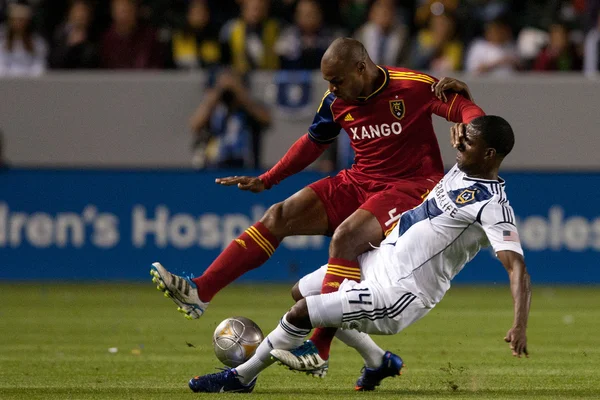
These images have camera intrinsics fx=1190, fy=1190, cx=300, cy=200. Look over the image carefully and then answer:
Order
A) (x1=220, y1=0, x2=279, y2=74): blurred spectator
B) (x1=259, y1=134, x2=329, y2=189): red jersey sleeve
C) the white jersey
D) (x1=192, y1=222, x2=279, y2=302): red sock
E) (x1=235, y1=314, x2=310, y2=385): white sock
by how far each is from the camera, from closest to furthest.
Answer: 1. the white jersey
2. (x1=235, y1=314, x2=310, y2=385): white sock
3. (x1=192, y1=222, x2=279, y2=302): red sock
4. (x1=259, y1=134, x2=329, y2=189): red jersey sleeve
5. (x1=220, y1=0, x2=279, y2=74): blurred spectator

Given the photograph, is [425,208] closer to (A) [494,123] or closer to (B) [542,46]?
(A) [494,123]

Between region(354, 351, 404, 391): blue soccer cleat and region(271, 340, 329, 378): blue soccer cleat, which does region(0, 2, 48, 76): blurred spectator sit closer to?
region(354, 351, 404, 391): blue soccer cleat

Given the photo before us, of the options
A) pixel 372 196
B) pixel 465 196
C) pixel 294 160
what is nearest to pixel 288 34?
pixel 294 160

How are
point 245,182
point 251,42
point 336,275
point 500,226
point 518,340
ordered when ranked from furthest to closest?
point 251,42 → point 245,182 → point 336,275 → point 500,226 → point 518,340

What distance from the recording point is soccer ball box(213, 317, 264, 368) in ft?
25.0

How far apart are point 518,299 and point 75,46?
1215 cm

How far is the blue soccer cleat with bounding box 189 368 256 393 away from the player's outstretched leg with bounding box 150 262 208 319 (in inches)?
24.1

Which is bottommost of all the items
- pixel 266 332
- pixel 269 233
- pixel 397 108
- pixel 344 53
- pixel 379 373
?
pixel 266 332

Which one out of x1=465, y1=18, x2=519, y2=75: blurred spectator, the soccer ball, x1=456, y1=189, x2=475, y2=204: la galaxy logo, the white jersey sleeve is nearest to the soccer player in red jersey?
the soccer ball

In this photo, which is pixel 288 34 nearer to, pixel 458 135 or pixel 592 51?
pixel 592 51

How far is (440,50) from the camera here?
16.8 metres

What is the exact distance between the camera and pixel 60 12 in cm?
1777

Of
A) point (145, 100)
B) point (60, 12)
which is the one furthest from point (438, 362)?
point (60, 12)

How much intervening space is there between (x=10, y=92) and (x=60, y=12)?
1.61m
